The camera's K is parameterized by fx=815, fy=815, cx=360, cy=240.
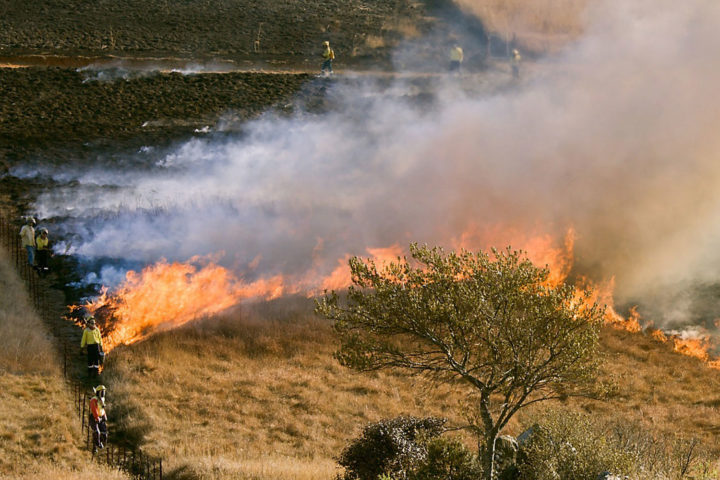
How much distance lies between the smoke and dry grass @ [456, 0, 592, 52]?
18.1 ft

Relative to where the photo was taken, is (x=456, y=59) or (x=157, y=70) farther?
(x=157, y=70)

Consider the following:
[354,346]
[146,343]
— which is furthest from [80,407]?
[354,346]

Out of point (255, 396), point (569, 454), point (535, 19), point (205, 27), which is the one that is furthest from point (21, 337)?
point (535, 19)

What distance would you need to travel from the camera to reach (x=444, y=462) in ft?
67.8

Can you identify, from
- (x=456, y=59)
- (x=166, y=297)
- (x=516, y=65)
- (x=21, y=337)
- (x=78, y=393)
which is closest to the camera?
(x=78, y=393)

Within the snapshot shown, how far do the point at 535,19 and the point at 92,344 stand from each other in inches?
1672

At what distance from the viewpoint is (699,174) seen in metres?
41.8

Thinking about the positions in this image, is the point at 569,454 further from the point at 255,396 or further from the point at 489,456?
the point at 255,396

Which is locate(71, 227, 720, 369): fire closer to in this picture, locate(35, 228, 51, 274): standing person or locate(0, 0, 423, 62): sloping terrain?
locate(35, 228, 51, 274): standing person

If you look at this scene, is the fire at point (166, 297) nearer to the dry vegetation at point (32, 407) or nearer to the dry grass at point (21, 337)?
the dry grass at point (21, 337)

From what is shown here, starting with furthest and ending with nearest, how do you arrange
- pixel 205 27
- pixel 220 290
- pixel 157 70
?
pixel 205 27 < pixel 157 70 < pixel 220 290

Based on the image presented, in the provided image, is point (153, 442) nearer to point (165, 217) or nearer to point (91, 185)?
point (165, 217)

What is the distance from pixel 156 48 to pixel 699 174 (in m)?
36.8

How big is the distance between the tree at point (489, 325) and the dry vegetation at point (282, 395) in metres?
5.68
